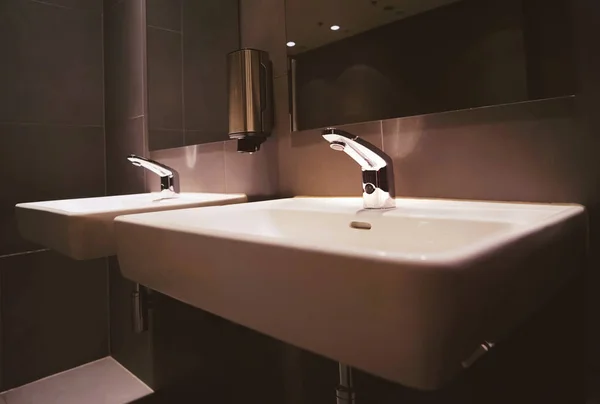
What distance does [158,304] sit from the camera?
159 centimetres

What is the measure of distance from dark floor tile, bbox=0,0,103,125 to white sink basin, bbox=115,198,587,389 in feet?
4.74

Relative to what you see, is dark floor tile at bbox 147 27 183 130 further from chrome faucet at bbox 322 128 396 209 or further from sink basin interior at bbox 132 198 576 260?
chrome faucet at bbox 322 128 396 209

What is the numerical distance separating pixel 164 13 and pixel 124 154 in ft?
2.05

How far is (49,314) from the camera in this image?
1834 millimetres

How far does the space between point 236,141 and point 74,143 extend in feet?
3.41

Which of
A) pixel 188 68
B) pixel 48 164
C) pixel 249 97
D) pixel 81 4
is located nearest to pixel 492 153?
pixel 249 97

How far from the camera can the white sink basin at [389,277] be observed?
336mm

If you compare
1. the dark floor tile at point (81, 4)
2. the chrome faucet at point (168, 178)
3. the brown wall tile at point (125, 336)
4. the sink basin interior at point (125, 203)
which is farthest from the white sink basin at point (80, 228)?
the dark floor tile at point (81, 4)

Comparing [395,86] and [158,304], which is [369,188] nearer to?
[395,86]

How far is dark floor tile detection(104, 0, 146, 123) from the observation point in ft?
5.76

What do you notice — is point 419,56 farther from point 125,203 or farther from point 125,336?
point 125,336

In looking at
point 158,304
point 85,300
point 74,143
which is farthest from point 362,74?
point 85,300

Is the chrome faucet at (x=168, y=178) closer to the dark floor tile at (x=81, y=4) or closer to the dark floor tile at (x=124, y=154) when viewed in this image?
the dark floor tile at (x=124, y=154)

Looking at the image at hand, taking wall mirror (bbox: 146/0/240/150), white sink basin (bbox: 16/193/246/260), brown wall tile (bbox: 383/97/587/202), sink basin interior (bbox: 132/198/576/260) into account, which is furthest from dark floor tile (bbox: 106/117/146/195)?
brown wall tile (bbox: 383/97/587/202)
